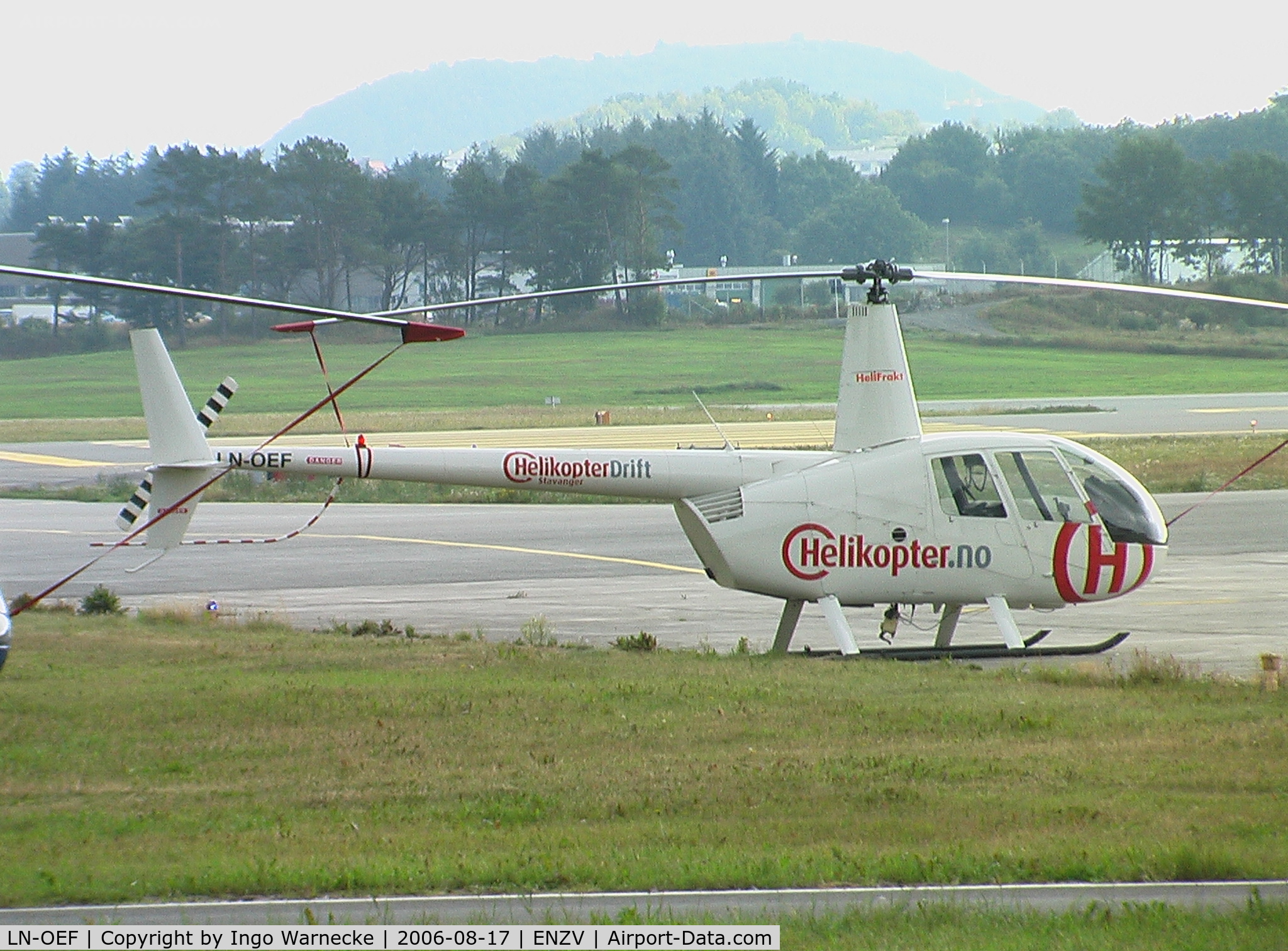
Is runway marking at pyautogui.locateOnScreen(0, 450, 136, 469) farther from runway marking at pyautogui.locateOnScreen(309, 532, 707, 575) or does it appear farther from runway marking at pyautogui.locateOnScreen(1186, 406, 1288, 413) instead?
runway marking at pyautogui.locateOnScreen(1186, 406, 1288, 413)

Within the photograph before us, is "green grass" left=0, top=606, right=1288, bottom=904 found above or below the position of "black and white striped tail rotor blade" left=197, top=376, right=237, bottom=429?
below

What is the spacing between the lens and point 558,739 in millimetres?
10383

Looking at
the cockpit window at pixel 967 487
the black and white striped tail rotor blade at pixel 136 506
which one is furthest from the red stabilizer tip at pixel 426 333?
the cockpit window at pixel 967 487

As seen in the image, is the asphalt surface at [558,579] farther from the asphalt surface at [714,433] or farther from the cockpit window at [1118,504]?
the asphalt surface at [714,433]

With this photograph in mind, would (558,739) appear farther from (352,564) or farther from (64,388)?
(64,388)

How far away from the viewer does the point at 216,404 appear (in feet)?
47.1

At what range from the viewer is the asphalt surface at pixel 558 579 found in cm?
1756

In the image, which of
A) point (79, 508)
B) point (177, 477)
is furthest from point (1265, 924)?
point (79, 508)

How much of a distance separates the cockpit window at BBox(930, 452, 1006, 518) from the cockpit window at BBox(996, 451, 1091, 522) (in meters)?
0.19

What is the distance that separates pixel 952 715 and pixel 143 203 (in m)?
76.4

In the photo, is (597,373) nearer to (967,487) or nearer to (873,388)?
(873,388)

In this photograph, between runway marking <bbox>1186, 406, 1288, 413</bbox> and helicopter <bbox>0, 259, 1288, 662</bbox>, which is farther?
runway marking <bbox>1186, 406, 1288, 413</bbox>

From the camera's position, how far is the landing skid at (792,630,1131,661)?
48.3 ft

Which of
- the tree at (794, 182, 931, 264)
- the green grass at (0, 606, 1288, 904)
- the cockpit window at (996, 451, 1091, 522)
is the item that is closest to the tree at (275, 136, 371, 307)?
the tree at (794, 182, 931, 264)
